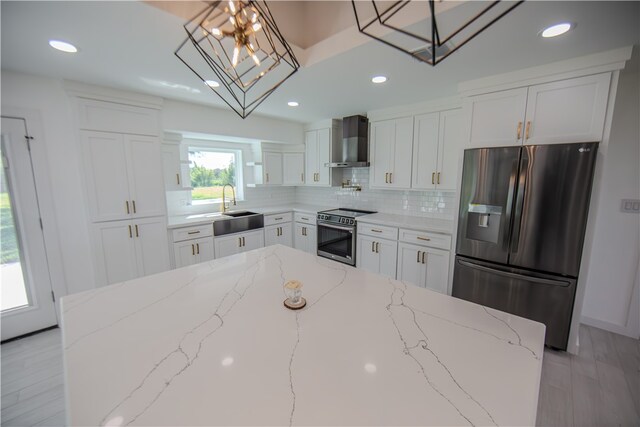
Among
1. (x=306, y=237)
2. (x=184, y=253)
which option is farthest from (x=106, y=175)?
(x=306, y=237)

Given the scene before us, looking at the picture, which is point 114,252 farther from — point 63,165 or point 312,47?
point 312,47

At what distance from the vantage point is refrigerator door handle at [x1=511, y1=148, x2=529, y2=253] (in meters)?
2.09

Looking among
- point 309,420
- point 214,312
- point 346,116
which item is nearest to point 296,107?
point 346,116

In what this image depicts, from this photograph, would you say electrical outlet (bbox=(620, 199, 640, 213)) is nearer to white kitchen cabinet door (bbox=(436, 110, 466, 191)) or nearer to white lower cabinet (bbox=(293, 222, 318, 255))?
white kitchen cabinet door (bbox=(436, 110, 466, 191))

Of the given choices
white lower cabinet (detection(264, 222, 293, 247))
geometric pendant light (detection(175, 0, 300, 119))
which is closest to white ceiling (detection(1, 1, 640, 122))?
geometric pendant light (detection(175, 0, 300, 119))

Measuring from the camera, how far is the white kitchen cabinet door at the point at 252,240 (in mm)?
3735

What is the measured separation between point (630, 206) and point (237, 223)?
13.6 ft

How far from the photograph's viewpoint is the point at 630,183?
7.51 feet

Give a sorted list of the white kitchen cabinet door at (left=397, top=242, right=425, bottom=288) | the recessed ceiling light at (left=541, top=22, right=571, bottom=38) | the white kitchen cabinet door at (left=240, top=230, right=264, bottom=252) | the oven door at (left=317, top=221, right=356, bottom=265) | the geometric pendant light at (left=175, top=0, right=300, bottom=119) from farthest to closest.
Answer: the white kitchen cabinet door at (left=240, top=230, right=264, bottom=252) → the oven door at (left=317, top=221, right=356, bottom=265) → the white kitchen cabinet door at (left=397, top=242, right=425, bottom=288) → the recessed ceiling light at (left=541, top=22, right=571, bottom=38) → the geometric pendant light at (left=175, top=0, right=300, bottom=119)

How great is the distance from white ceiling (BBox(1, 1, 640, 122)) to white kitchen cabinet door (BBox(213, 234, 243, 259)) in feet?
5.82

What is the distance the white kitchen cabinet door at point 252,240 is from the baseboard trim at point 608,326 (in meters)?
3.84

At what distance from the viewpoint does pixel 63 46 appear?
5.63 ft

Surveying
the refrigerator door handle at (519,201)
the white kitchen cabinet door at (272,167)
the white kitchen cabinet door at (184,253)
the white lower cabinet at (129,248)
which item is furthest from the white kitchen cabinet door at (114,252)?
the refrigerator door handle at (519,201)

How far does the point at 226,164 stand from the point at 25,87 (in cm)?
225
